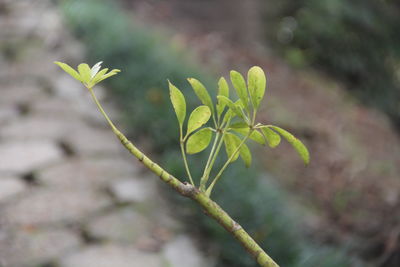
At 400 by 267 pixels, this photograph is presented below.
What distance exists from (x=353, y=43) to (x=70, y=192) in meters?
3.25

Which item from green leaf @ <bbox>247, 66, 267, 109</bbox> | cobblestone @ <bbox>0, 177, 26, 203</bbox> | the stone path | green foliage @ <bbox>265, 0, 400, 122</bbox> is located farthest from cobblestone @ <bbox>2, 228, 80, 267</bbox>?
green foliage @ <bbox>265, 0, 400, 122</bbox>

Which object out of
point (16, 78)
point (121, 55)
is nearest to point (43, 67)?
point (16, 78)

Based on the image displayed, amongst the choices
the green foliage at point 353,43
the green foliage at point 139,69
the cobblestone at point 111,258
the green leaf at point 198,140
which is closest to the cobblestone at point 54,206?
the cobblestone at point 111,258

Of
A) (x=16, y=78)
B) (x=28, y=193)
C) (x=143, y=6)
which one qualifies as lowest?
(x=28, y=193)

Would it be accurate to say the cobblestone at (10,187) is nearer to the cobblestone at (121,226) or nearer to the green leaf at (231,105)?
the cobblestone at (121,226)

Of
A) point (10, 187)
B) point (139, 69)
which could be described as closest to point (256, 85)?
point (10, 187)

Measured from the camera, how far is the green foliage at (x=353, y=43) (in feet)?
13.5

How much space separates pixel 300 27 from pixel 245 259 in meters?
3.44

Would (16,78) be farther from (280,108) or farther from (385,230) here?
(385,230)

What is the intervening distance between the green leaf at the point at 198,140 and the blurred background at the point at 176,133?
94 cm

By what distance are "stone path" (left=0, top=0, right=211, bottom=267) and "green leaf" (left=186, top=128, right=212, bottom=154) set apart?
1.00 meters

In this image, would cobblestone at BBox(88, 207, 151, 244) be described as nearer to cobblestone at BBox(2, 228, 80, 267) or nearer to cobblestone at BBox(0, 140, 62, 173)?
cobblestone at BBox(2, 228, 80, 267)

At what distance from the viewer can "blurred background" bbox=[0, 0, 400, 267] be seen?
169 cm

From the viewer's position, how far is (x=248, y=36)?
Result: 4.74 meters
